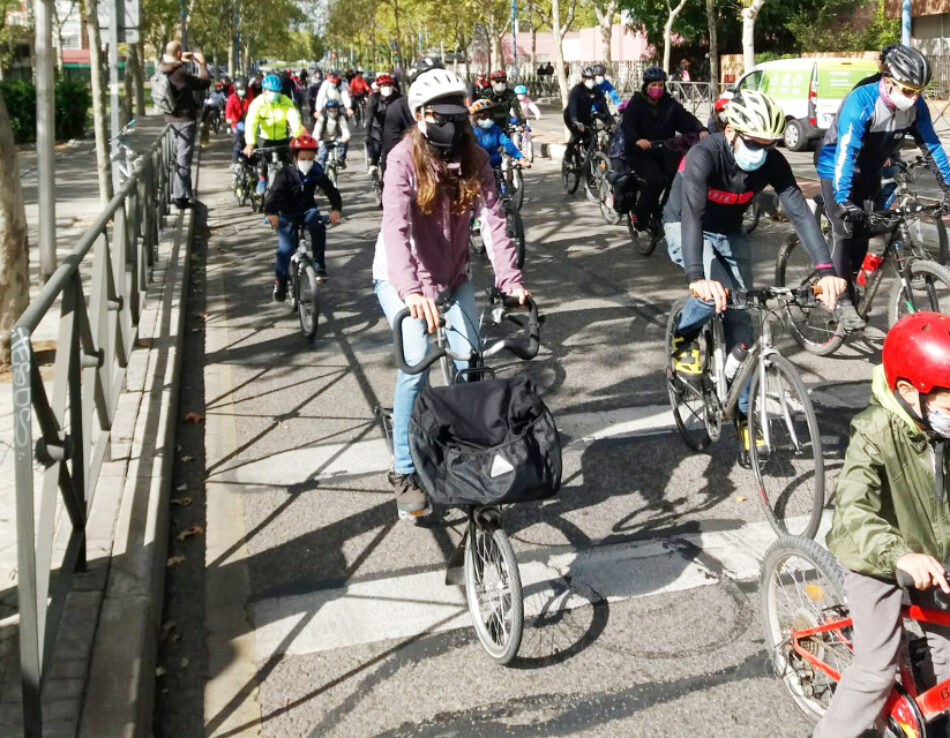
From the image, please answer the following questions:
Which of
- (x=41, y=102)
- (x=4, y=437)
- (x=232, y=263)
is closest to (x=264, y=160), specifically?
(x=232, y=263)

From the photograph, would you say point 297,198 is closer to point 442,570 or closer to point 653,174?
point 653,174

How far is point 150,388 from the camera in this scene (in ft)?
23.2

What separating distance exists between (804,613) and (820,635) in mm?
121

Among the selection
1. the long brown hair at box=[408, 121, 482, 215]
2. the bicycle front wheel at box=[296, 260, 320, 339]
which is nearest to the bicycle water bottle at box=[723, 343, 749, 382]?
the long brown hair at box=[408, 121, 482, 215]

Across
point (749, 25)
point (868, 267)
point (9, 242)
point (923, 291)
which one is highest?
point (749, 25)

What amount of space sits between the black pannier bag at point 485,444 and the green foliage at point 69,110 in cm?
2835

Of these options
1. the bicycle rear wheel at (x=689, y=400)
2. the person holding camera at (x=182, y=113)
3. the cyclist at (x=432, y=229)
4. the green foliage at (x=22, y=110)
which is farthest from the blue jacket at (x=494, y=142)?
the green foliage at (x=22, y=110)

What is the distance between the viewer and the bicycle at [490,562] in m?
3.96

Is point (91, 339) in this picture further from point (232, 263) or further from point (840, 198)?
point (232, 263)

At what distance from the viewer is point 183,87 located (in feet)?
50.4

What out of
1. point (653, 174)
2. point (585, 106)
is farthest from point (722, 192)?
point (585, 106)

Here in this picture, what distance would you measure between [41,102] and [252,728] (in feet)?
24.4

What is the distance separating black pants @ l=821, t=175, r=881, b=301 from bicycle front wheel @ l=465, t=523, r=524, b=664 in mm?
4403

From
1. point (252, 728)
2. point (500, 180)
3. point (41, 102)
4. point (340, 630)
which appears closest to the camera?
point (252, 728)
